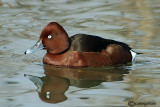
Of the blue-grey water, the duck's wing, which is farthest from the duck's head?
the blue-grey water

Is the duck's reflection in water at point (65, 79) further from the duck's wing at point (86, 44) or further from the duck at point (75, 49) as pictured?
the duck's wing at point (86, 44)

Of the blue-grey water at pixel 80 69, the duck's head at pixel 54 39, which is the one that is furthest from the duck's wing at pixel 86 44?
the blue-grey water at pixel 80 69

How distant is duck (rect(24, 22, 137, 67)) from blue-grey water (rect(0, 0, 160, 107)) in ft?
0.41

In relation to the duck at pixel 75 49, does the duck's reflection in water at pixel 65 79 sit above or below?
below

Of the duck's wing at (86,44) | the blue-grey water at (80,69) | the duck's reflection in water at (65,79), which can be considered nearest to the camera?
the blue-grey water at (80,69)

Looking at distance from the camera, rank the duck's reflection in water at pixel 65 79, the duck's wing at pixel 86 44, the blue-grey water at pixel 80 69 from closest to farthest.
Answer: the blue-grey water at pixel 80 69
the duck's reflection in water at pixel 65 79
the duck's wing at pixel 86 44

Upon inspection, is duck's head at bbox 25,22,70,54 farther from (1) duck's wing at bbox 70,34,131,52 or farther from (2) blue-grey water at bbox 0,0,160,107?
(2) blue-grey water at bbox 0,0,160,107

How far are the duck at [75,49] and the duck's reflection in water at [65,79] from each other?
0.42ft

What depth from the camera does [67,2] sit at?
12641 mm

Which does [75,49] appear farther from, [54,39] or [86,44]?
[54,39]

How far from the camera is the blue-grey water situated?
20.1 ft

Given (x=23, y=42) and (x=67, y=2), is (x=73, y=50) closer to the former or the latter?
(x=23, y=42)

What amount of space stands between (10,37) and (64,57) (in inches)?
82.2

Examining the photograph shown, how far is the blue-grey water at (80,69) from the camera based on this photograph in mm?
6121
